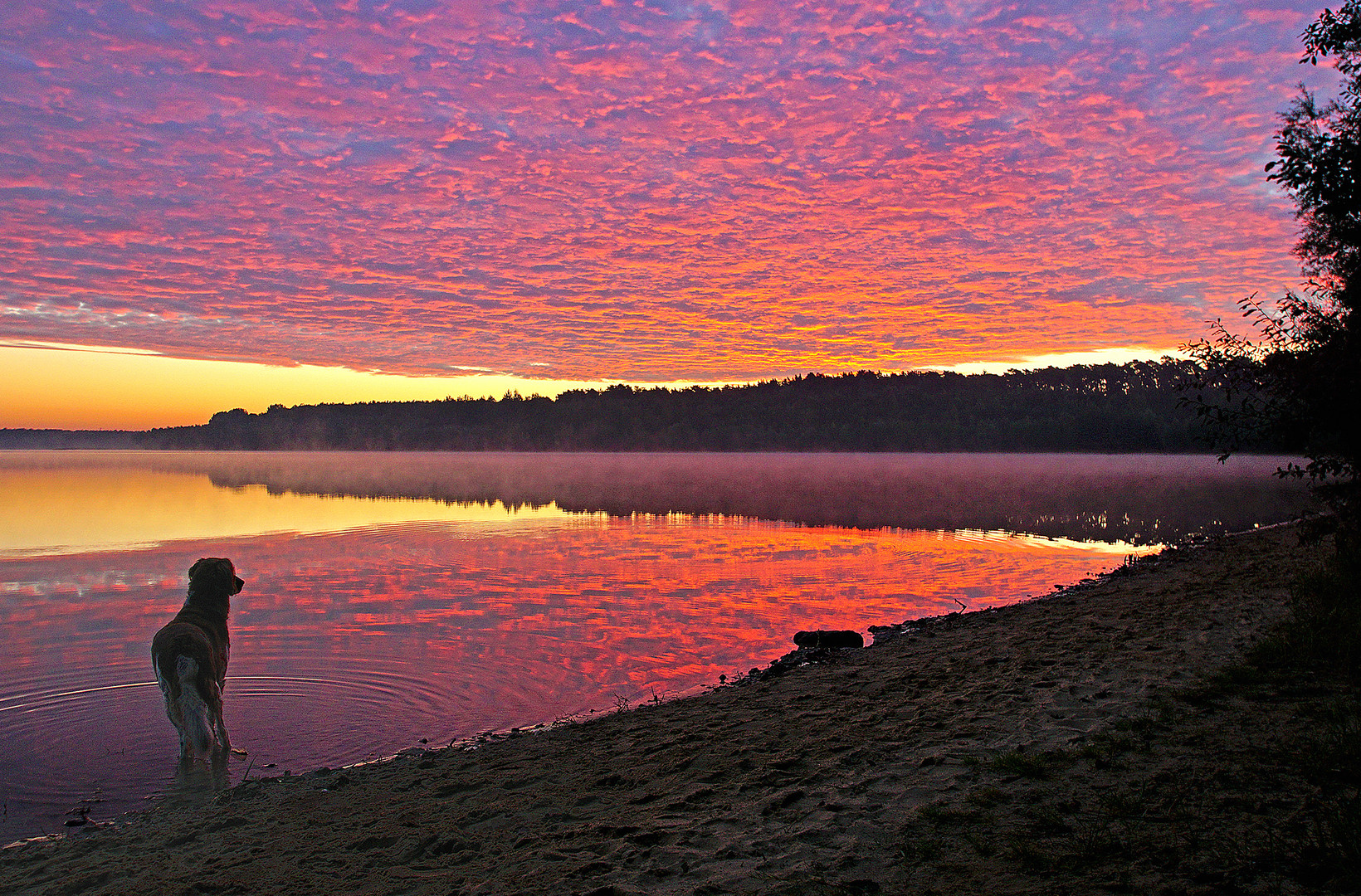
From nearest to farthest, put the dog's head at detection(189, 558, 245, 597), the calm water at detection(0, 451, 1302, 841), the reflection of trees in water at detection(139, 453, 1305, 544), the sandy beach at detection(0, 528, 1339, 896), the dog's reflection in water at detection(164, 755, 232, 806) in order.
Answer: the sandy beach at detection(0, 528, 1339, 896) < the dog's reflection in water at detection(164, 755, 232, 806) < the calm water at detection(0, 451, 1302, 841) < the dog's head at detection(189, 558, 245, 597) < the reflection of trees in water at detection(139, 453, 1305, 544)

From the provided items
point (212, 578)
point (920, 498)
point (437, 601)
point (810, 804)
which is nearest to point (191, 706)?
point (212, 578)

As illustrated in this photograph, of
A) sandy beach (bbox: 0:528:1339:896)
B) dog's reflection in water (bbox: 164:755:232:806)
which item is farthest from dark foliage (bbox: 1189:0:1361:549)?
dog's reflection in water (bbox: 164:755:232:806)

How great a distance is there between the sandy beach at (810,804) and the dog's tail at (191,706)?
1.09m

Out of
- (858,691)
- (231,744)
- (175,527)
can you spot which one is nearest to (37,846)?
(231,744)

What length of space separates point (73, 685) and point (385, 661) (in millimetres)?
4295

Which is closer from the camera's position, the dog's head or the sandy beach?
the sandy beach

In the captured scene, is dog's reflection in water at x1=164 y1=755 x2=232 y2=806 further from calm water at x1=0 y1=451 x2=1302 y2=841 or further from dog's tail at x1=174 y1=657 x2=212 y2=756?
dog's tail at x1=174 y1=657 x2=212 y2=756

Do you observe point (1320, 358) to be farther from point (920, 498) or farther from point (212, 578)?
point (920, 498)

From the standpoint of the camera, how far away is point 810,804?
5.82 metres

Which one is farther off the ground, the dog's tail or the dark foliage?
the dark foliage

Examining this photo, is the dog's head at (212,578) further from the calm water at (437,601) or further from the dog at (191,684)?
the calm water at (437,601)

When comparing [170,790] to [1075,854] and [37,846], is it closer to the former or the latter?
[37,846]

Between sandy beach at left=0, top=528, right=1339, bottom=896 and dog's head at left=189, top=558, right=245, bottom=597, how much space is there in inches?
133

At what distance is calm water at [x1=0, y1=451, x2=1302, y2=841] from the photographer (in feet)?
32.1
